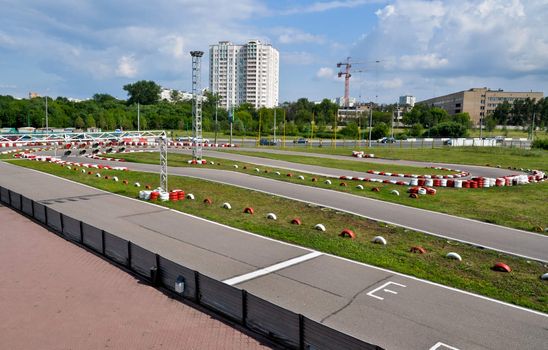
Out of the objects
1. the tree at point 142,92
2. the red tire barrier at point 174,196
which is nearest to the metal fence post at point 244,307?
the red tire barrier at point 174,196

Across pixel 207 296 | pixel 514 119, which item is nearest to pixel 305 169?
pixel 207 296

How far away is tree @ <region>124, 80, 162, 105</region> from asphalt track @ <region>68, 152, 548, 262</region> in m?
124

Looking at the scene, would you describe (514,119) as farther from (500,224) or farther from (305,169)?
(500,224)

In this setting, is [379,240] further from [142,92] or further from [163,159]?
[142,92]

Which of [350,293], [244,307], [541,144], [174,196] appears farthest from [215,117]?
[244,307]

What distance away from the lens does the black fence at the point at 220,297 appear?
23.2ft

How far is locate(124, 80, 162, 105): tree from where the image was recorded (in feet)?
465

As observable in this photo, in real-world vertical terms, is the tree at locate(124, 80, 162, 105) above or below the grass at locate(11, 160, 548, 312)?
above

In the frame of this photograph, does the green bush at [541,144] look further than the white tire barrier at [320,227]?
Yes

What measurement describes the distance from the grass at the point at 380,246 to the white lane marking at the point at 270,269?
0.87m

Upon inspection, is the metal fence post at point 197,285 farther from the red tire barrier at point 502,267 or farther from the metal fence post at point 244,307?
the red tire barrier at point 502,267

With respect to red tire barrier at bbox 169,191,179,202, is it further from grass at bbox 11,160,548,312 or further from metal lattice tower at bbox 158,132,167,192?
metal lattice tower at bbox 158,132,167,192

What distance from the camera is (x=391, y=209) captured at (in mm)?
19234

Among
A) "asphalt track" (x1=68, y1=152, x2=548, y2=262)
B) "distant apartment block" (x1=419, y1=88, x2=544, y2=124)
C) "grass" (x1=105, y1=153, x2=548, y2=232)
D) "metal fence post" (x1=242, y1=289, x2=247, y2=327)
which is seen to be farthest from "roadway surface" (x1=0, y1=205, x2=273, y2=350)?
"distant apartment block" (x1=419, y1=88, x2=544, y2=124)
